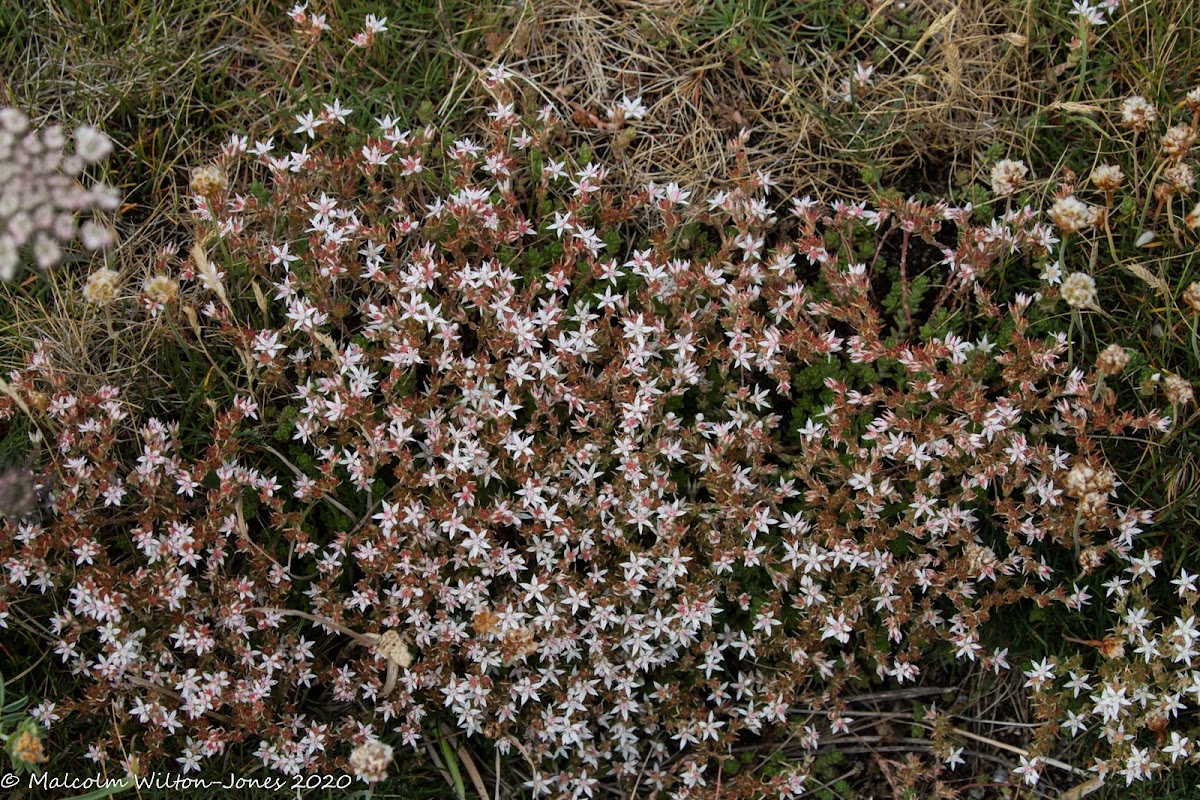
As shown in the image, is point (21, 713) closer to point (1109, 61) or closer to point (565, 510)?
point (565, 510)

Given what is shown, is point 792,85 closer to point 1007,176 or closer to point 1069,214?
point 1007,176

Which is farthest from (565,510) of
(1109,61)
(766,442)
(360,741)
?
(1109,61)

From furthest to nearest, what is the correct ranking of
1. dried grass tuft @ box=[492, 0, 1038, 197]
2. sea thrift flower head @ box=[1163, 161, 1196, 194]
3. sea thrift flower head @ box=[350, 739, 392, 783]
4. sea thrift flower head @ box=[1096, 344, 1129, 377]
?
dried grass tuft @ box=[492, 0, 1038, 197] → sea thrift flower head @ box=[1163, 161, 1196, 194] → sea thrift flower head @ box=[1096, 344, 1129, 377] → sea thrift flower head @ box=[350, 739, 392, 783]

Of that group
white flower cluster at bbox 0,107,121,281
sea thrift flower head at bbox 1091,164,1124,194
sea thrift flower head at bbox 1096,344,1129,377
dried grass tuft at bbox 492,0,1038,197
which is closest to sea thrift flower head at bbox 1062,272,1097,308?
sea thrift flower head at bbox 1096,344,1129,377

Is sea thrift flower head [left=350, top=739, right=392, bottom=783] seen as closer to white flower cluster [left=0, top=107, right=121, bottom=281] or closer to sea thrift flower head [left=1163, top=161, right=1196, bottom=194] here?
white flower cluster [left=0, top=107, right=121, bottom=281]

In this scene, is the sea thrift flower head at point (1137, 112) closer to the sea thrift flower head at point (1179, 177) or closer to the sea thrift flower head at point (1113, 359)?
the sea thrift flower head at point (1179, 177)

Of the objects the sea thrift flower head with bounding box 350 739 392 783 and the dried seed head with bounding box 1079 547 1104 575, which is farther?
the dried seed head with bounding box 1079 547 1104 575

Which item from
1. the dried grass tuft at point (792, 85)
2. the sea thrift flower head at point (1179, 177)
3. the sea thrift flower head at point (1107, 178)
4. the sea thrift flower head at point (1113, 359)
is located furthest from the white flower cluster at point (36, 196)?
the sea thrift flower head at point (1179, 177)
